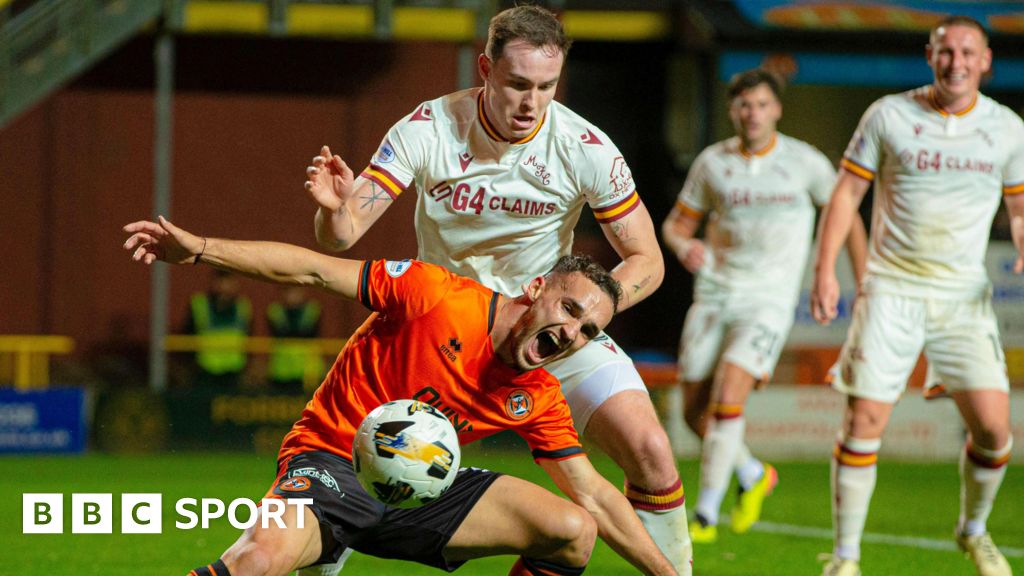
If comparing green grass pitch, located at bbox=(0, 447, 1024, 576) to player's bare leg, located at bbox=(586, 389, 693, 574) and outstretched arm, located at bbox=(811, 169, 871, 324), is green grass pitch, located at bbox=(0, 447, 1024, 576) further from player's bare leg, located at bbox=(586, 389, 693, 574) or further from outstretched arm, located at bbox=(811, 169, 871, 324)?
outstretched arm, located at bbox=(811, 169, 871, 324)

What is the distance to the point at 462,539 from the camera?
16.4ft

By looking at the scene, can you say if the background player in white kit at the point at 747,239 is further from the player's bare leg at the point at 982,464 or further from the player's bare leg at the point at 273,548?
the player's bare leg at the point at 273,548

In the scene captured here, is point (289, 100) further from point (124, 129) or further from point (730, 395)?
point (730, 395)

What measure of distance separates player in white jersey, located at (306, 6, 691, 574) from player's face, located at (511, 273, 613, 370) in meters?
0.59

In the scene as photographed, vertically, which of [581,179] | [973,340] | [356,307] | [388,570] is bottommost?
[356,307]

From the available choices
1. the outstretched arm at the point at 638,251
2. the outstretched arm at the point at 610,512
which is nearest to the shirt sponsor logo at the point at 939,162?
the outstretched arm at the point at 638,251

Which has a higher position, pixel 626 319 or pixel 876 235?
pixel 876 235

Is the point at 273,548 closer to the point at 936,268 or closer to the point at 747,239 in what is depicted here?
the point at 936,268

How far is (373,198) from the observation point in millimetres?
5566

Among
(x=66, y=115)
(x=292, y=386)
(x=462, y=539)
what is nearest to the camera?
(x=462, y=539)

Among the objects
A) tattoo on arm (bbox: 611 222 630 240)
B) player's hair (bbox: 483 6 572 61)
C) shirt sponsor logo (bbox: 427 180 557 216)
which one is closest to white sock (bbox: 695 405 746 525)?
tattoo on arm (bbox: 611 222 630 240)

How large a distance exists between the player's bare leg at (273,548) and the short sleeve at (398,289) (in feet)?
2.27

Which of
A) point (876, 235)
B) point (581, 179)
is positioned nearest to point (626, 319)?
point (876, 235)

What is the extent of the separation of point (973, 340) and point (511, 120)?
102 inches
